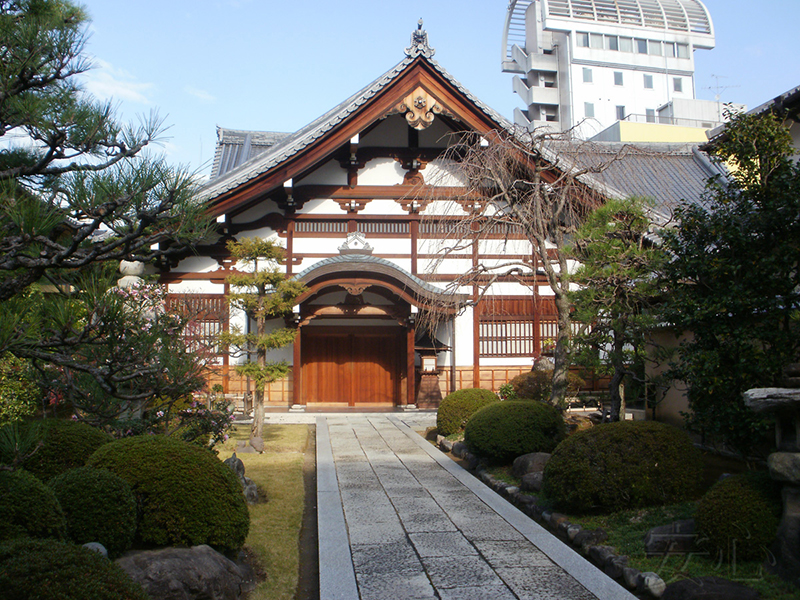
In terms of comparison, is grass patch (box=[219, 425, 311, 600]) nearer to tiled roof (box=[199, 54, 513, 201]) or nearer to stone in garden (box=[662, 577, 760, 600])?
stone in garden (box=[662, 577, 760, 600])

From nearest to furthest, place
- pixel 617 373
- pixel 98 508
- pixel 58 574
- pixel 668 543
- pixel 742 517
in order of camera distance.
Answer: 1. pixel 58 574
2. pixel 98 508
3. pixel 742 517
4. pixel 668 543
5. pixel 617 373

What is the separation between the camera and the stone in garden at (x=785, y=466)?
428 cm

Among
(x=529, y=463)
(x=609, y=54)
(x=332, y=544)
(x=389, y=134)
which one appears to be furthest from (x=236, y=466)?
(x=609, y=54)

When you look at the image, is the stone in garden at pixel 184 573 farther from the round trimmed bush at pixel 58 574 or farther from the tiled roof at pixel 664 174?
the tiled roof at pixel 664 174

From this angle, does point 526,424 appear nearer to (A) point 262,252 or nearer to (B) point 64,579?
(A) point 262,252

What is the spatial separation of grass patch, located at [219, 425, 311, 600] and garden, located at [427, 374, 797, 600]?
2.42 metres

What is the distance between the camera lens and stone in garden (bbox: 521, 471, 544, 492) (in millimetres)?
7125

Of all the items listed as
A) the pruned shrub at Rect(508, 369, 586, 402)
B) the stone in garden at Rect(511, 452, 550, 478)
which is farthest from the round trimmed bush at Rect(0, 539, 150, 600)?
the pruned shrub at Rect(508, 369, 586, 402)

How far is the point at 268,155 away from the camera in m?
14.8

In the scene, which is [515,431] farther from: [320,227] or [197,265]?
[197,265]

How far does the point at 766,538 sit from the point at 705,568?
18.5 inches

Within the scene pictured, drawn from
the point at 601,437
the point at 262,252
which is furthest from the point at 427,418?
the point at 601,437

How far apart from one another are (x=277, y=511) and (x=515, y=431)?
11.0 feet

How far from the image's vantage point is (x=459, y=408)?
1109 cm
